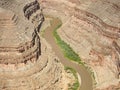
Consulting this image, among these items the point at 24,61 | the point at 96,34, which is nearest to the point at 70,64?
the point at 96,34

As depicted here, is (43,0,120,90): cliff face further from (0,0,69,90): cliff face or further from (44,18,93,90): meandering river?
(0,0,69,90): cliff face

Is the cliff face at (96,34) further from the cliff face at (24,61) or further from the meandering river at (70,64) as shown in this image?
the cliff face at (24,61)

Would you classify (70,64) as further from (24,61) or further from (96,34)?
(24,61)

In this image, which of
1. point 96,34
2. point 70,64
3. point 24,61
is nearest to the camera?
point 24,61

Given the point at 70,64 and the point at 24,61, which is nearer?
the point at 24,61

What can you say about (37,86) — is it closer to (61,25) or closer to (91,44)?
(91,44)

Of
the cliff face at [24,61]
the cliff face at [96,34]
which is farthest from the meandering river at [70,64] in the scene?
the cliff face at [24,61]

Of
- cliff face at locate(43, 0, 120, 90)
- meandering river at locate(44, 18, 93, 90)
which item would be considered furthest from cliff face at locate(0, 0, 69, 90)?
cliff face at locate(43, 0, 120, 90)
